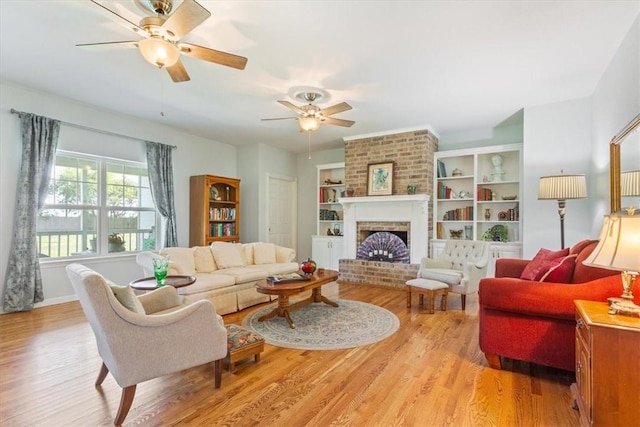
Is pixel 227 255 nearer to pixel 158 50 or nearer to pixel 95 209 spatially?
pixel 95 209

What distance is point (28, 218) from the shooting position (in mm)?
3924

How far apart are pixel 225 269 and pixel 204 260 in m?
0.31

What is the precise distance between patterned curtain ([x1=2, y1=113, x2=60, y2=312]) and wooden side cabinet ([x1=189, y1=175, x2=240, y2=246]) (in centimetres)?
214

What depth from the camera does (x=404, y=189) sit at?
5.70m

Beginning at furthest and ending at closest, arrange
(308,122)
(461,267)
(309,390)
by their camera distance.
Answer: (461,267) < (308,122) < (309,390)

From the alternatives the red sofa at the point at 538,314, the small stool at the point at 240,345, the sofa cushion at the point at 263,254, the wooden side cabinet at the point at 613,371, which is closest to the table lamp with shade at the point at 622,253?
the wooden side cabinet at the point at 613,371

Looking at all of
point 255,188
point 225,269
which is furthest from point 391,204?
point 225,269

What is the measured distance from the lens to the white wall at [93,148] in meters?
3.85

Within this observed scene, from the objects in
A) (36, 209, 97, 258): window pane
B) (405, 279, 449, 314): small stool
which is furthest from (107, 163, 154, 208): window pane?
(405, 279, 449, 314): small stool

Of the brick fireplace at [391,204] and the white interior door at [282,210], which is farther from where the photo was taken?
the white interior door at [282,210]

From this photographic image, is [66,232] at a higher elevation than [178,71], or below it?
below

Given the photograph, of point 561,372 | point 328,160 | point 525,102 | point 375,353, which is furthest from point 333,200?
point 561,372

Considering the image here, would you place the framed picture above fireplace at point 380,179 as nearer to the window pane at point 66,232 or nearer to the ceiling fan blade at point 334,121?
the ceiling fan blade at point 334,121

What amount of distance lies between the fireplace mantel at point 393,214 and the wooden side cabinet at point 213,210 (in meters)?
2.20
